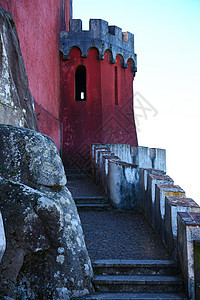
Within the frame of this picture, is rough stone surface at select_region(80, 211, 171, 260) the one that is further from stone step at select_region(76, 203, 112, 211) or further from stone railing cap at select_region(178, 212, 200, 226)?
stone railing cap at select_region(178, 212, 200, 226)

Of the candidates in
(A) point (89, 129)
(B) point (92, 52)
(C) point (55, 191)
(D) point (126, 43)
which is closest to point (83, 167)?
(A) point (89, 129)

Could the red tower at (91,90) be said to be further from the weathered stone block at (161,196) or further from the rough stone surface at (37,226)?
the rough stone surface at (37,226)

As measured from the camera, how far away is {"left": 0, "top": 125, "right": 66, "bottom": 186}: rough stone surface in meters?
2.85

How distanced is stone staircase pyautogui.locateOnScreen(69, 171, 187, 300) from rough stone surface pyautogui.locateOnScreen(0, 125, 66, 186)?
3.73 feet

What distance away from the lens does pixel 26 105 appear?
5.10 meters

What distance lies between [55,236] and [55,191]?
19.9 inches

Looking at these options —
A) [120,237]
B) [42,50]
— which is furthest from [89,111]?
[120,237]

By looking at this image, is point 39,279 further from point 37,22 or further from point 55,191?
point 37,22

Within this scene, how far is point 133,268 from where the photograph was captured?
3299mm

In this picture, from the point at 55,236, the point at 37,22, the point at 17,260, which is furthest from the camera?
the point at 37,22

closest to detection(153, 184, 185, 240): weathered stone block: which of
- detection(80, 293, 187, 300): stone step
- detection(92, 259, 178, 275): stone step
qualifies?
detection(92, 259, 178, 275): stone step

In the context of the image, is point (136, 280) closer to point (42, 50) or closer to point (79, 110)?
point (42, 50)

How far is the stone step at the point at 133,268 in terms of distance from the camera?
326 cm

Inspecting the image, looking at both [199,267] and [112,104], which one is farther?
[112,104]
